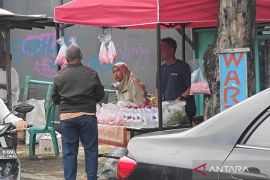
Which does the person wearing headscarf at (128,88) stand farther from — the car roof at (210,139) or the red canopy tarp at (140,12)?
the car roof at (210,139)

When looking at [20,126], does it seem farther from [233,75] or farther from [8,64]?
[8,64]

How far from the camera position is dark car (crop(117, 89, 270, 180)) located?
3330 millimetres

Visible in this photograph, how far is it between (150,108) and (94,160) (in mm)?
1010

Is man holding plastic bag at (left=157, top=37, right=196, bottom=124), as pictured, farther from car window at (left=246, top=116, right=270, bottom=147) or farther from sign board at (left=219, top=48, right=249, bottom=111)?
car window at (left=246, top=116, right=270, bottom=147)

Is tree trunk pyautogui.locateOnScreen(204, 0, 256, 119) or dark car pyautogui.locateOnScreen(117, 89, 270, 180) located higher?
tree trunk pyautogui.locateOnScreen(204, 0, 256, 119)

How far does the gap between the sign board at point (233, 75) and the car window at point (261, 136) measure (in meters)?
2.24

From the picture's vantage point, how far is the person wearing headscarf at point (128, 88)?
7.61 metres

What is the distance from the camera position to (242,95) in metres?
5.62

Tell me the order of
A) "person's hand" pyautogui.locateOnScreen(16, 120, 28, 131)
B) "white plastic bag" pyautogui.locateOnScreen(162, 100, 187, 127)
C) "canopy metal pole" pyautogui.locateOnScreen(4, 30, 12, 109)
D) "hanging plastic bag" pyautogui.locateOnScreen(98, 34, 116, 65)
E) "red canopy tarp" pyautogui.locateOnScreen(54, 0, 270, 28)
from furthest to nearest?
"canopy metal pole" pyautogui.locateOnScreen(4, 30, 12, 109) → "hanging plastic bag" pyautogui.locateOnScreen(98, 34, 116, 65) → "white plastic bag" pyautogui.locateOnScreen(162, 100, 187, 127) → "red canopy tarp" pyautogui.locateOnScreen(54, 0, 270, 28) → "person's hand" pyautogui.locateOnScreen(16, 120, 28, 131)

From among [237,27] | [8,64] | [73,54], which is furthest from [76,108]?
[8,64]

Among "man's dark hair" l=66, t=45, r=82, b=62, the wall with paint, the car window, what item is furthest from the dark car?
the wall with paint

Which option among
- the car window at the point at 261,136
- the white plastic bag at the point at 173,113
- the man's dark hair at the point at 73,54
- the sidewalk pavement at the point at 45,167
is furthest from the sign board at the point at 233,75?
the sidewalk pavement at the point at 45,167

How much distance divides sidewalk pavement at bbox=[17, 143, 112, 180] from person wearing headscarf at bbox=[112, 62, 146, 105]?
126 centimetres

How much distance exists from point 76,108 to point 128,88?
1286mm
